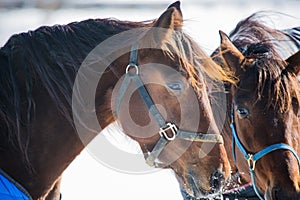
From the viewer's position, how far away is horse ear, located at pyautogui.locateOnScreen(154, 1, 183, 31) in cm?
286

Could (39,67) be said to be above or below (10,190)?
above

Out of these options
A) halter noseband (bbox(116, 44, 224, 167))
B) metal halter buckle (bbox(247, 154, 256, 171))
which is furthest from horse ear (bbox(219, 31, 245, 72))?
halter noseband (bbox(116, 44, 224, 167))

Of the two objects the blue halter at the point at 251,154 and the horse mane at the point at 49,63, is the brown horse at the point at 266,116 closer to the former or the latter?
the blue halter at the point at 251,154

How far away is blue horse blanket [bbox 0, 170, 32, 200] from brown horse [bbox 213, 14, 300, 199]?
1.45m

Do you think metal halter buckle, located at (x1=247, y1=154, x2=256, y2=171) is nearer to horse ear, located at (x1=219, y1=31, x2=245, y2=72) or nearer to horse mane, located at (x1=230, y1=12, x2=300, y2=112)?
horse mane, located at (x1=230, y1=12, x2=300, y2=112)

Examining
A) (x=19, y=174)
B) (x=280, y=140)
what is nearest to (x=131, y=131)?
(x=19, y=174)

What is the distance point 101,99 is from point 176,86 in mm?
364

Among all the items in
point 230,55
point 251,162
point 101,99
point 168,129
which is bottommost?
point 251,162

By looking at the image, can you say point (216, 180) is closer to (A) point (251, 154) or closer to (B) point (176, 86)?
(B) point (176, 86)

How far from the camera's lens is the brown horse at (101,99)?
2.78 meters

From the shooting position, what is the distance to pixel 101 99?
9.48 feet

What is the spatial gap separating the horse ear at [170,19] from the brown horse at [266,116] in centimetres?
95

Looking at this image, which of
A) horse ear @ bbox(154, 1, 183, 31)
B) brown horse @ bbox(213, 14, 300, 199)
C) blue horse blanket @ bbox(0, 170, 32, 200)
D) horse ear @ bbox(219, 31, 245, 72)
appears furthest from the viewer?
horse ear @ bbox(219, 31, 245, 72)

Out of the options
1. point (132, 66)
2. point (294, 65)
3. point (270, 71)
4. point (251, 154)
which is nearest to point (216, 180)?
point (132, 66)
